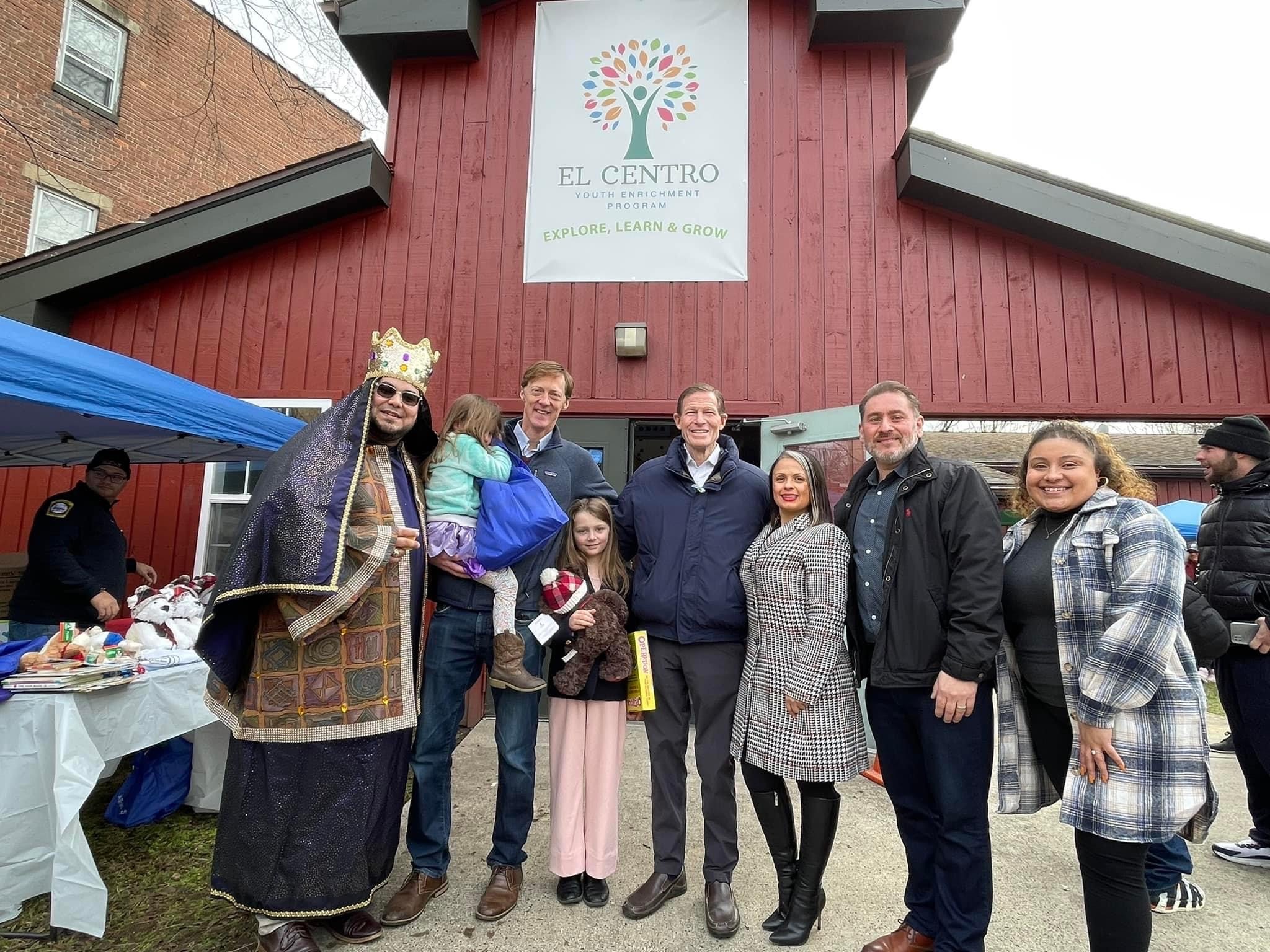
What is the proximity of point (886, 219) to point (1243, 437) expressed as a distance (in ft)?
9.72

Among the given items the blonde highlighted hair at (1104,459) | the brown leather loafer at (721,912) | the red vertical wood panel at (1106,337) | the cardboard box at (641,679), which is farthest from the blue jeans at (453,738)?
the red vertical wood panel at (1106,337)

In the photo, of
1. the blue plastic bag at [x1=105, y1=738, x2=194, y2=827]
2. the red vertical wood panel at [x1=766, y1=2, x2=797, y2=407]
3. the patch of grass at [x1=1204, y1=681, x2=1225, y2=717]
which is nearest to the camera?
the blue plastic bag at [x1=105, y1=738, x2=194, y2=827]

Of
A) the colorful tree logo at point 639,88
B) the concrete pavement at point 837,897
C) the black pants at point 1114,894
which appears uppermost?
the colorful tree logo at point 639,88

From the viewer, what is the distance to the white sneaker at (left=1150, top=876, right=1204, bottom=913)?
2559mm

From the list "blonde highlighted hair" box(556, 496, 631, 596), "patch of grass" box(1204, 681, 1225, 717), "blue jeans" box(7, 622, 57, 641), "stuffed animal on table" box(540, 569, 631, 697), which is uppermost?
"blonde highlighted hair" box(556, 496, 631, 596)

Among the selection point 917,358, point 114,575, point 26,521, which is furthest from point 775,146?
point 26,521

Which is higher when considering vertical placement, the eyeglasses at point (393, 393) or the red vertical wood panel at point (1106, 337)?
the red vertical wood panel at point (1106, 337)

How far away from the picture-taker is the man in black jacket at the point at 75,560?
3.58 metres

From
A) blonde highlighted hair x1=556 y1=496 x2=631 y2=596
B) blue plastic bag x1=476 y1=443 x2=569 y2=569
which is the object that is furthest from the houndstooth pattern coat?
blue plastic bag x1=476 y1=443 x2=569 y2=569

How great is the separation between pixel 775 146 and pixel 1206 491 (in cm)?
1153

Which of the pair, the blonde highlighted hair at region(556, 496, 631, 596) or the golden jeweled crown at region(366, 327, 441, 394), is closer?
the golden jeweled crown at region(366, 327, 441, 394)

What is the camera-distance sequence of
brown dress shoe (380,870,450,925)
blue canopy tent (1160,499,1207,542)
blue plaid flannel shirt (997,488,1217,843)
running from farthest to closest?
blue canopy tent (1160,499,1207,542) < brown dress shoe (380,870,450,925) < blue plaid flannel shirt (997,488,1217,843)

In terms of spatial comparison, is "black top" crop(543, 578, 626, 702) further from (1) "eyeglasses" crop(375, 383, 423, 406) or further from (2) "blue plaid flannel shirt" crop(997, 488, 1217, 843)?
(2) "blue plaid flannel shirt" crop(997, 488, 1217, 843)

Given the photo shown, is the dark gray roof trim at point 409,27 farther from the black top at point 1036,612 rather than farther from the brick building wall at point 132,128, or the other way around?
the black top at point 1036,612
